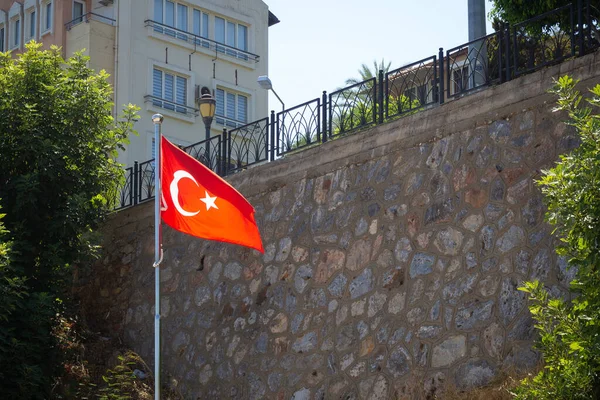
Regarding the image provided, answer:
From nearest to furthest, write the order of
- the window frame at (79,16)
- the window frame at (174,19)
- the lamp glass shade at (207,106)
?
the lamp glass shade at (207,106) → the window frame at (79,16) → the window frame at (174,19)

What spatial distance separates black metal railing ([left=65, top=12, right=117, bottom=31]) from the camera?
104 feet

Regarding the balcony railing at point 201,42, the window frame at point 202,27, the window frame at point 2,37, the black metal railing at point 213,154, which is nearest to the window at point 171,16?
the balcony railing at point 201,42

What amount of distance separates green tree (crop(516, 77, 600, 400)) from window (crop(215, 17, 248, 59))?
25640 mm

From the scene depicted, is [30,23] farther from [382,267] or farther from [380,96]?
[382,267]

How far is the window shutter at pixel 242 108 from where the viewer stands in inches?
1362

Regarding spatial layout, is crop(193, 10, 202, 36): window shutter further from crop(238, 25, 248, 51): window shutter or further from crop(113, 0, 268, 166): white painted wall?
crop(238, 25, 248, 51): window shutter

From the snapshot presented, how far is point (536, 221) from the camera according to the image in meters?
11.8

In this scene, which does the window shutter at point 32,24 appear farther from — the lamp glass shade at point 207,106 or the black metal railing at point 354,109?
the black metal railing at point 354,109

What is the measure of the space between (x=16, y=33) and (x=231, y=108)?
279 inches

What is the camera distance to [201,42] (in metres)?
33.6

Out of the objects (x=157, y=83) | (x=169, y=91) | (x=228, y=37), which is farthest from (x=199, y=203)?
(x=228, y=37)

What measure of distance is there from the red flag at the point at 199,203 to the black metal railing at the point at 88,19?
66.9 ft

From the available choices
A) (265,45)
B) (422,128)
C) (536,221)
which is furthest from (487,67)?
(265,45)

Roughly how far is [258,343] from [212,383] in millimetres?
920
